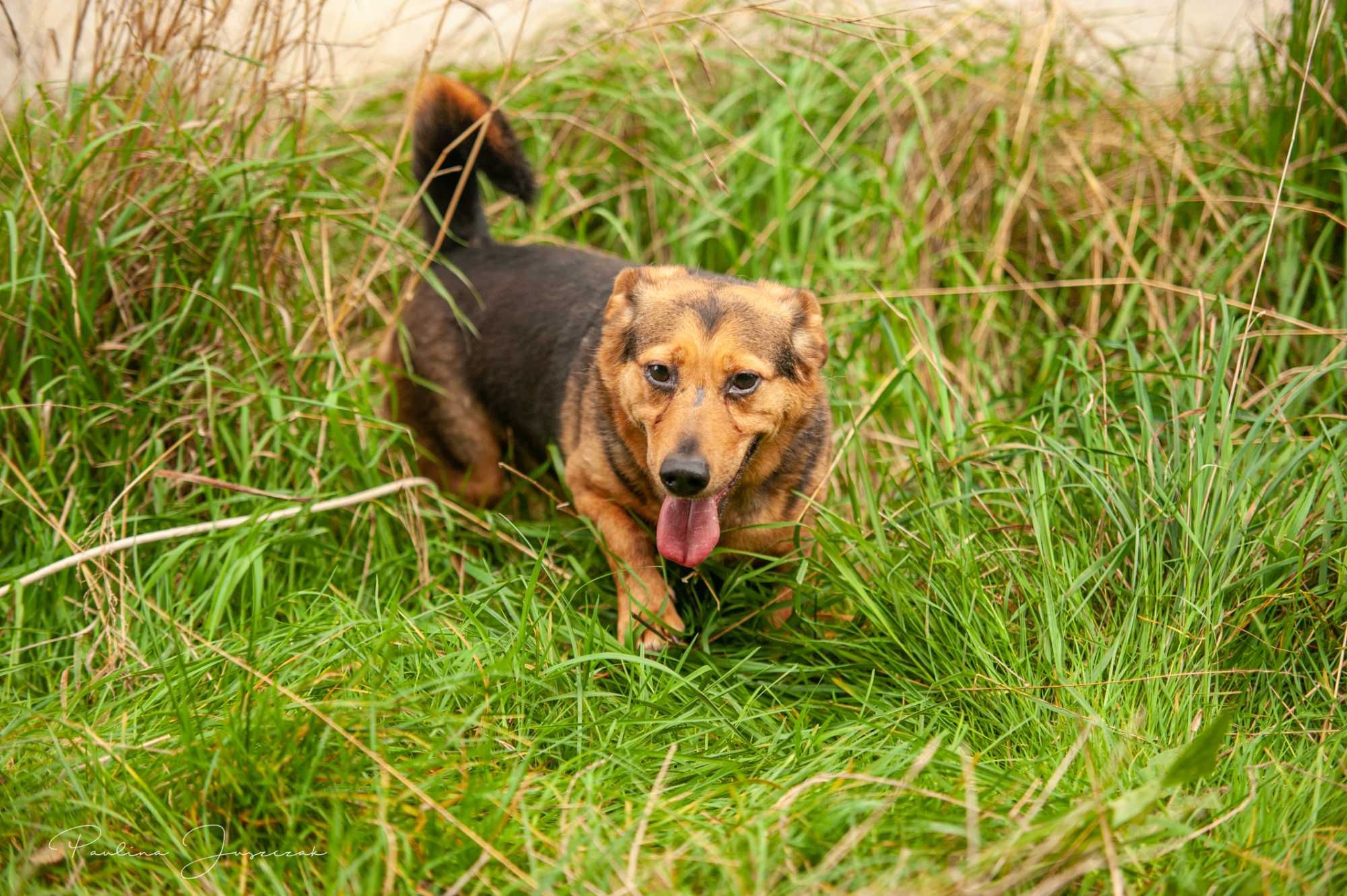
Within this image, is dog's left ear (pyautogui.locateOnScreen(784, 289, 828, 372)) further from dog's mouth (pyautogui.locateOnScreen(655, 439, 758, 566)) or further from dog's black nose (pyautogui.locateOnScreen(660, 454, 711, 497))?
dog's black nose (pyautogui.locateOnScreen(660, 454, 711, 497))

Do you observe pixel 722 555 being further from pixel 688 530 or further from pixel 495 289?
pixel 495 289

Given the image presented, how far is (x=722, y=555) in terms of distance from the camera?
3.57 m

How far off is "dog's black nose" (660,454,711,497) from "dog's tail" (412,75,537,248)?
167 centimetres

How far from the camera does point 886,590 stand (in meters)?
3.23

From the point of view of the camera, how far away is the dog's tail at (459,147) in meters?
4.22

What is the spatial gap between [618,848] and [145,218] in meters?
2.96

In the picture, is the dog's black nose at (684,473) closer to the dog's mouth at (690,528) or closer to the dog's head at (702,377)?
the dog's head at (702,377)

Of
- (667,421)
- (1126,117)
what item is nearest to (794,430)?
(667,421)

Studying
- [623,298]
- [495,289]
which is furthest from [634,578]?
[495,289]

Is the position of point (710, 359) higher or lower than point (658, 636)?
higher

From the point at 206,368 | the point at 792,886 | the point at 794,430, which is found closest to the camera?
the point at 792,886

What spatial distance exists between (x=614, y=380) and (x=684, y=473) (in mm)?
650

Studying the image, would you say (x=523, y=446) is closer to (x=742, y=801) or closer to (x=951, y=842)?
(x=742, y=801)

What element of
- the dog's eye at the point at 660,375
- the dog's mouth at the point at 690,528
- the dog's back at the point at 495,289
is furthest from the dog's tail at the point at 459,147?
the dog's mouth at the point at 690,528
